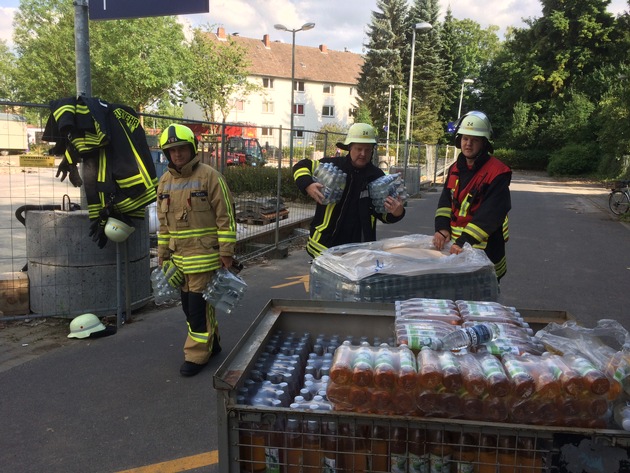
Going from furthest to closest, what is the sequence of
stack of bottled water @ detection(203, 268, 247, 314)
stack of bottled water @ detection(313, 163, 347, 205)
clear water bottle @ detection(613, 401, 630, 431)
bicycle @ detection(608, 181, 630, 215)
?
bicycle @ detection(608, 181, 630, 215)
stack of bottled water @ detection(203, 268, 247, 314)
stack of bottled water @ detection(313, 163, 347, 205)
clear water bottle @ detection(613, 401, 630, 431)

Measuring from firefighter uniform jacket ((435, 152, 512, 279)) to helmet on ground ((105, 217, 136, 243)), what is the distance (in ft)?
10.2

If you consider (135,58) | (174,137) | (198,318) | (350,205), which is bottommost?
(198,318)

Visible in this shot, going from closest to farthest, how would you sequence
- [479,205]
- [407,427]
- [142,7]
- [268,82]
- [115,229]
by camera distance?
1. [407,427]
2. [479,205]
3. [115,229]
4. [142,7]
5. [268,82]

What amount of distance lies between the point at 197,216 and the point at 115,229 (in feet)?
4.73

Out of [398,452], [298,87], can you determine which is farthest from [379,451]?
[298,87]

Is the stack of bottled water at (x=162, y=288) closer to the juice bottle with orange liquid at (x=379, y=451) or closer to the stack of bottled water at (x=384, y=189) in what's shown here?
the stack of bottled water at (x=384, y=189)

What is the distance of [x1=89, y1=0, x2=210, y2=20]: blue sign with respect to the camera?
5555mm

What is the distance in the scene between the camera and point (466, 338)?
6.14 ft

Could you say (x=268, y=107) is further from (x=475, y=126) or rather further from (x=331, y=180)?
(x=475, y=126)

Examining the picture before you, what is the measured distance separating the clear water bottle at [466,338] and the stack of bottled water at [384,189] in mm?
1990

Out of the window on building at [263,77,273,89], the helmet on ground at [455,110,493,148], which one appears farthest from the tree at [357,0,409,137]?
the helmet on ground at [455,110,493,148]

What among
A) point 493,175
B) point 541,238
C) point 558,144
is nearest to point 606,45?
point 558,144

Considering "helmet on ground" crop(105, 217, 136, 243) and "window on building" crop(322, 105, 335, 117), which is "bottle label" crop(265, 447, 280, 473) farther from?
"window on building" crop(322, 105, 335, 117)

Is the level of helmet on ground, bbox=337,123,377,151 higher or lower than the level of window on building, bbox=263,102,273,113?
lower
